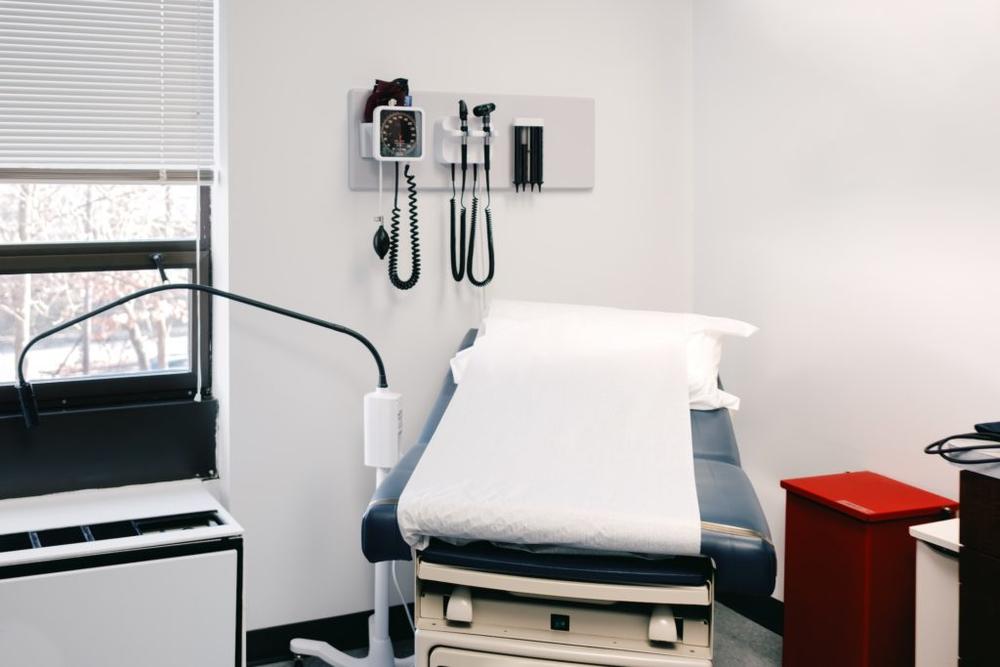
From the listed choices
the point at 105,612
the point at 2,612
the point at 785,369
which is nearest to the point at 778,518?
the point at 785,369

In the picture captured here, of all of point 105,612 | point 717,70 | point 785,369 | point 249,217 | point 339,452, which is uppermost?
point 717,70

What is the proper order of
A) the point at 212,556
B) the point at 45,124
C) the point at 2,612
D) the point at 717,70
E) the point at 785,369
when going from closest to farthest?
the point at 2,612 → the point at 212,556 → the point at 45,124 → the point at 785,369 → the point at 717,70

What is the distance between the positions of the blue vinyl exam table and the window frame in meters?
1.03

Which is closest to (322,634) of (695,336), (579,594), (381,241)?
(381,241)

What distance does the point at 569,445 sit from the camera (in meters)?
1.95

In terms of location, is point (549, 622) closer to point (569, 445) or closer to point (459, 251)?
point (569, 445)

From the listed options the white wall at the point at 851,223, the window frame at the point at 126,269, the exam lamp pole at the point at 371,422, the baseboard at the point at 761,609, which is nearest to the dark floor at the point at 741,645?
the baseboard at the point at 761,609

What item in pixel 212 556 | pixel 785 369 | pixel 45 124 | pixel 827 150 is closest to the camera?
pixel 212 556

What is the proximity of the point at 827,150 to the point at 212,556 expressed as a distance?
5.97 ft

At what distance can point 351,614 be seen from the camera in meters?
2.67

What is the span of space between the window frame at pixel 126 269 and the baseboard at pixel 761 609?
166 cm

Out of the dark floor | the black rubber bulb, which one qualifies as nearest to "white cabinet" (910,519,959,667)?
the dark floor

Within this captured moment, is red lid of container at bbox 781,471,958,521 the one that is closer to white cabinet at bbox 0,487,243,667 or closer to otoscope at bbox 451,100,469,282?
otoscope at bbox 451,100,469,282

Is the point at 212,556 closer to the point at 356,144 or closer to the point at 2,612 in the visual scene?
the point at 2,612
